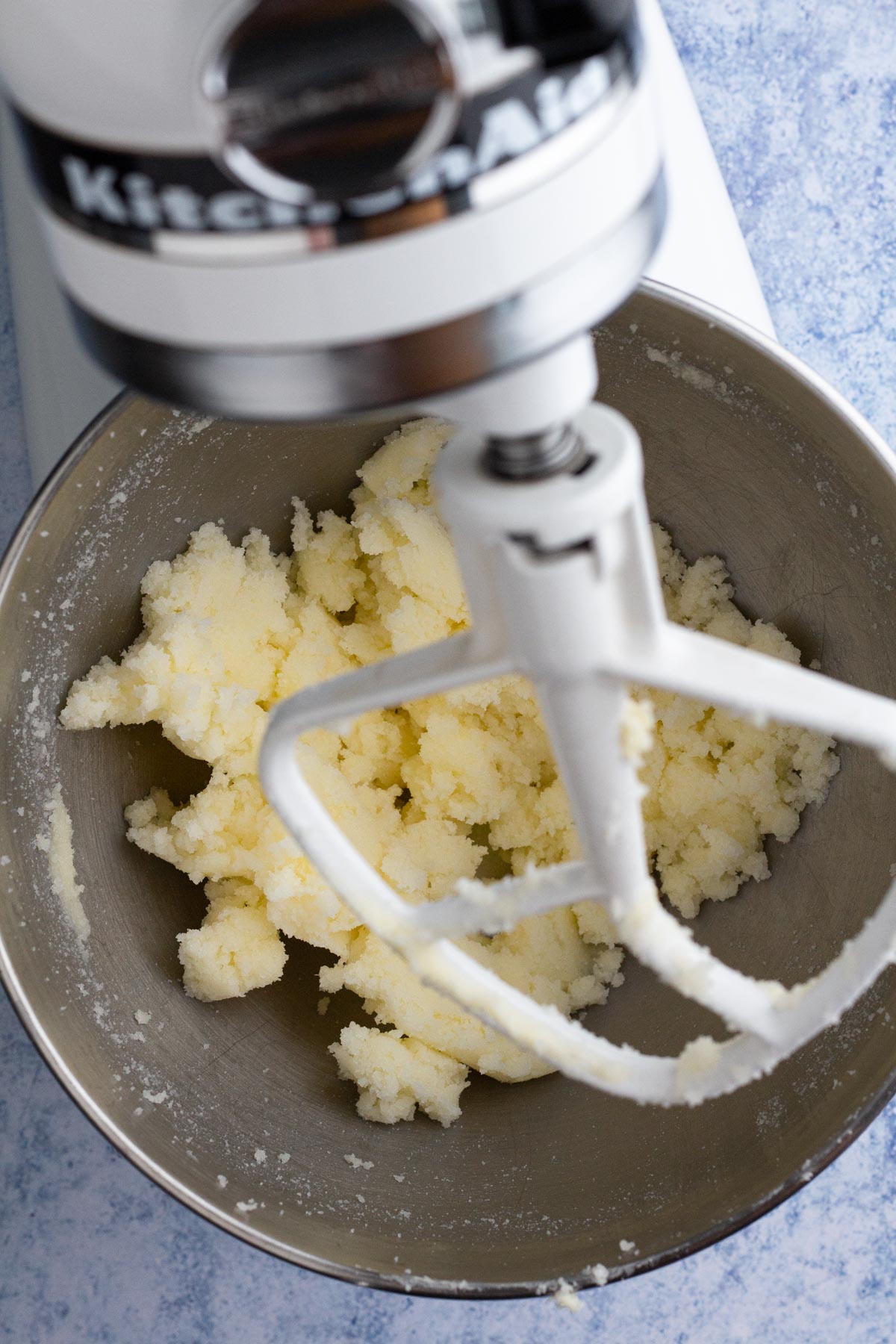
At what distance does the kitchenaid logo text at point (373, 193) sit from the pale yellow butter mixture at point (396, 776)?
18.8 inches

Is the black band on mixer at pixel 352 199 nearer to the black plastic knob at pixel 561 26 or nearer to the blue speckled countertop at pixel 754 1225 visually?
the black plastic knob at pixel 561 26

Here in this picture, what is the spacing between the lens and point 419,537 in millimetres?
859

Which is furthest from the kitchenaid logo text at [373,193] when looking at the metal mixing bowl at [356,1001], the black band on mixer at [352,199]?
the metal mixing bowl at [356,1001]

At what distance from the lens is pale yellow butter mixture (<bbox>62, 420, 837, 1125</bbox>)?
2.81 feet

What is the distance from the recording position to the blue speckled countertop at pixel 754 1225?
1.01 meters

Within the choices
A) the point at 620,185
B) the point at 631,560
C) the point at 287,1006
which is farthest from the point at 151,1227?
the point at 620,185

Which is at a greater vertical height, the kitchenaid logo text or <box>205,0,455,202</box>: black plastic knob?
<box>205,0,455,202</box>: black plastic knob

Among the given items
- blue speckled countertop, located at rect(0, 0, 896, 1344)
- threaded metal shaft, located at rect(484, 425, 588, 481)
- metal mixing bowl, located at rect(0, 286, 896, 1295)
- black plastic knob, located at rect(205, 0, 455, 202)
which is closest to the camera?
black plastic knob, located at rect(205, 0, 455, 202)

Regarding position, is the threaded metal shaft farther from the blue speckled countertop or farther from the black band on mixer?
the blue speckled countertop

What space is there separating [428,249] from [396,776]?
0.59 metres

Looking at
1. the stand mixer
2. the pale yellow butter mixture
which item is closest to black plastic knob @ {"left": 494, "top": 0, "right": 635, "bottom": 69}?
the stand mixer

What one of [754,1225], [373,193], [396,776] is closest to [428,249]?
[373,193]

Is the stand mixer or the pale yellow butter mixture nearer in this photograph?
the stand mixer

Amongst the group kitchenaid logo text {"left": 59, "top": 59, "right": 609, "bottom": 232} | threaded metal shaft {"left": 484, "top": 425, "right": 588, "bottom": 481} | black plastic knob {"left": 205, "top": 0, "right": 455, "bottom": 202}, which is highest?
black plastic knob {"left": 205, "top": 0, "right": 455, "bottom": 202}
